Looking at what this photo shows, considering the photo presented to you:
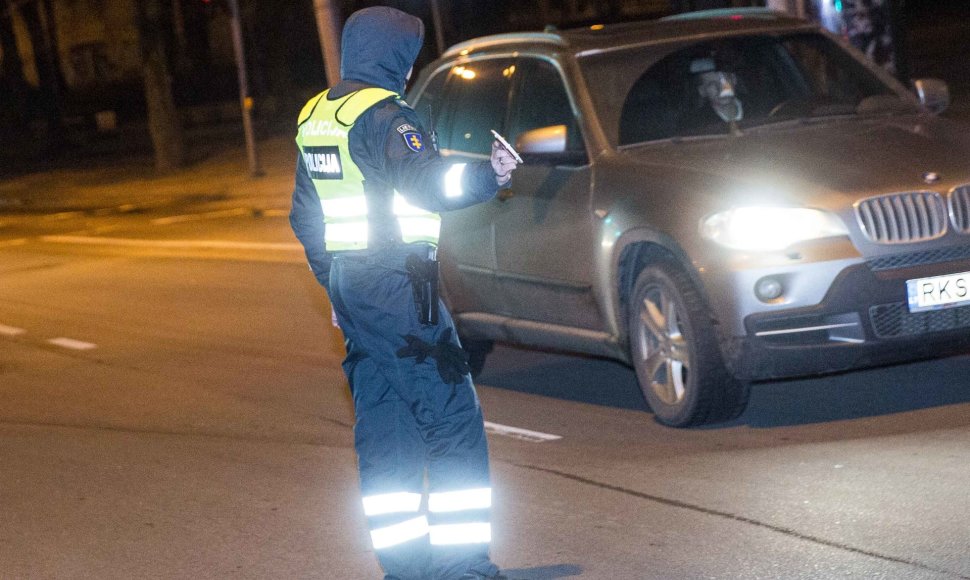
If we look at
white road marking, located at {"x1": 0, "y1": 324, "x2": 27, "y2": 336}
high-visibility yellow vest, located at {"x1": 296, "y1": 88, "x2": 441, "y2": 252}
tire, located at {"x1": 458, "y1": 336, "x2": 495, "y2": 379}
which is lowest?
white road marking, located at {"x1": 0, "y1": 324, "x2": 27, "y2": 336}

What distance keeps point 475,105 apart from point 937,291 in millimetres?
2828

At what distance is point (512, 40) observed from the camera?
28.0 feet

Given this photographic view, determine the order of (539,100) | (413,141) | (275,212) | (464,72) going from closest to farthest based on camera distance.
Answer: (413,141)
(539,100)
(464,72)
(275,212)

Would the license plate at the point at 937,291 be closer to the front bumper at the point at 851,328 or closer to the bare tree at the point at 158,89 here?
the front bumper at the point at 851,328

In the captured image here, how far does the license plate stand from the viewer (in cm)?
664

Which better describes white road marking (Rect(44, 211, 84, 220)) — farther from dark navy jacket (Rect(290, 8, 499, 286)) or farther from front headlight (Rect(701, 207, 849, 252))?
dark navy jacket (Rect(290, 8, 499, 286))

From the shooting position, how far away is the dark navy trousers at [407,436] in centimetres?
487

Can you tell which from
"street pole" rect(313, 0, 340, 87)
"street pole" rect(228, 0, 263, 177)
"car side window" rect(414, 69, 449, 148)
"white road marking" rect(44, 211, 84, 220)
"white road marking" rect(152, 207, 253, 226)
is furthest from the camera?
"street pole" rect(228, 0, 263, 177)

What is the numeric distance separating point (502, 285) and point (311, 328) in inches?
136

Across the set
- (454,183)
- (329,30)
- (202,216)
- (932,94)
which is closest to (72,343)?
(329,30)

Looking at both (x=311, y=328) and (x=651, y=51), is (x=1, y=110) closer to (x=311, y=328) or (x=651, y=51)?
(x=311, y=328)

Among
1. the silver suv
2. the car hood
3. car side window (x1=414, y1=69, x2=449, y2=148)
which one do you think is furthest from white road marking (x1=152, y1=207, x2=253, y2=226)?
the car hood

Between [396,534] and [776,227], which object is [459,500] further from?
[776,227]

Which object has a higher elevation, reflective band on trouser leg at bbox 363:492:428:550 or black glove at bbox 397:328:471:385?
black glove at bbox 397:328:471:385
